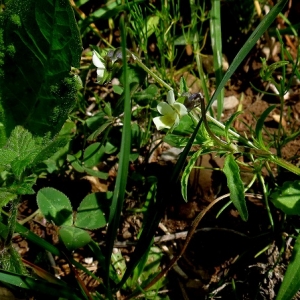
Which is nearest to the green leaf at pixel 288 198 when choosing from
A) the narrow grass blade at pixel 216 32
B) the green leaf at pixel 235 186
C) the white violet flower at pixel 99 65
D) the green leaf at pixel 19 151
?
the green leaf at pixel 235 186

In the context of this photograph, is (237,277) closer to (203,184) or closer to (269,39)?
(203,184)

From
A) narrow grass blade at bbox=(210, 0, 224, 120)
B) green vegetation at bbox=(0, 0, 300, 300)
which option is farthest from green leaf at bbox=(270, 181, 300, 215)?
narrow grass blade at bbox=(210, 0, 224, 120)

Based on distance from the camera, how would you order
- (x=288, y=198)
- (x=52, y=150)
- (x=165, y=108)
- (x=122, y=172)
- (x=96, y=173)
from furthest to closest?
(x=96, y=173) → (x=288, y=198) → (x=52, y=150) → (x=165, y=108) → (x=122, y=172)

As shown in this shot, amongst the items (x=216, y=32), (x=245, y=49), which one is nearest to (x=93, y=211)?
(x=245, y=49)

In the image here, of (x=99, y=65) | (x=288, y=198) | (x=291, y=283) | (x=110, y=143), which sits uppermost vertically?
(x=99, y=65)

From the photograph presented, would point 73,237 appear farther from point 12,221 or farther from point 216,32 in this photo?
point 216,32

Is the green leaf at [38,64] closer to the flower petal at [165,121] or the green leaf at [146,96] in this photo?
the green leaf at [146,96]

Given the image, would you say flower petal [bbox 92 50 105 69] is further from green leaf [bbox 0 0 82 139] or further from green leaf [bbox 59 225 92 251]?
green leaf [bbox 59 225 92 251]
